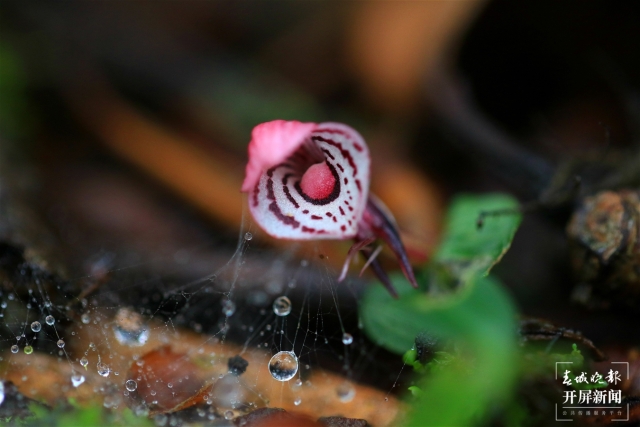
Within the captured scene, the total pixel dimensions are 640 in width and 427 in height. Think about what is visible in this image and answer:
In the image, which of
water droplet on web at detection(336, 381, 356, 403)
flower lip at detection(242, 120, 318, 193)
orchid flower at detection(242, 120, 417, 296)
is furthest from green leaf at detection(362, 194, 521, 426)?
flower lip at detection(242, 120, 318, 193)

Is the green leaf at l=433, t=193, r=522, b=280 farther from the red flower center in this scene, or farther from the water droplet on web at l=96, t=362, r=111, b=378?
the water droplet on web at l=96, t=362, r=111, b=378

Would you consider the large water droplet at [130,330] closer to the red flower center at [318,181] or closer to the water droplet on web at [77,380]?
the water droplet on web at [77,380]

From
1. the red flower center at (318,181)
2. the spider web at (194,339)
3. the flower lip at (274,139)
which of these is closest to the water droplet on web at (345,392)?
the spider web at (194,339)

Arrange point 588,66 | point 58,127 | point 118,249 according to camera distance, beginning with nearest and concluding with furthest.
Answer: point 118,249 → point 588,66 → point 58,127

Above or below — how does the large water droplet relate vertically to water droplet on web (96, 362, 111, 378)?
above

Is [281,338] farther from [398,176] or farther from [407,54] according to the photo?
[407,54]

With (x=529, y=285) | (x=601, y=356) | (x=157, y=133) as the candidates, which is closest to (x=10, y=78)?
(x=157, y=133)

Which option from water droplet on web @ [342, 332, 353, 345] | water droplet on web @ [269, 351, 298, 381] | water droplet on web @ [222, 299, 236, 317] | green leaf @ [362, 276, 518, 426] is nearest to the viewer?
green leaf @ [362, 276, 518, 426]
